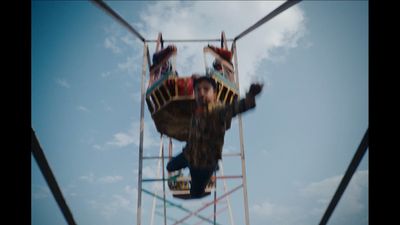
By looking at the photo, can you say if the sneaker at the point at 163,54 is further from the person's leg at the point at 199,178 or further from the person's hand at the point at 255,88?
the person's hand at the point at 255,88

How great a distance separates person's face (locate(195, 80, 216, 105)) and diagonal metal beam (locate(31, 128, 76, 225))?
2.22 m

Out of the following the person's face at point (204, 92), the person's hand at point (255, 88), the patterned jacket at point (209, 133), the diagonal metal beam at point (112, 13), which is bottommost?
the patterned jacket at point (209, 133)

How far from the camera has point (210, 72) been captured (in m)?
6.91

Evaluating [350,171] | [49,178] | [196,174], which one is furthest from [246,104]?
[49,178]

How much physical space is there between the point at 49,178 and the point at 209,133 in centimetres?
223

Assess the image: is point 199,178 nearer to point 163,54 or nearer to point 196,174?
point 196,174

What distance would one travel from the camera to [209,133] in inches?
155

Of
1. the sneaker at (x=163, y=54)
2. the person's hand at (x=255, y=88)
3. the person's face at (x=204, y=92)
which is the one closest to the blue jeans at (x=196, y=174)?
the person's face at (x=204, y=92)

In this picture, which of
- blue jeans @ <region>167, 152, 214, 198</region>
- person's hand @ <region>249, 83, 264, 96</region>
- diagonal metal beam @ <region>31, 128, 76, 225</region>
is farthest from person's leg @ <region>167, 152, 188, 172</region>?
diagonal metal beam @ <region>31, 128, 76, 225</region>

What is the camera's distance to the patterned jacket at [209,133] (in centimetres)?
367

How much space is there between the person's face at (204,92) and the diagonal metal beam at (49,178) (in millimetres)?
2218
